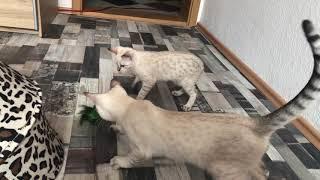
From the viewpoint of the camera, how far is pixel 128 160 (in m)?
1.26

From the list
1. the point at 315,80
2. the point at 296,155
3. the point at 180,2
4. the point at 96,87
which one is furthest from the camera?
the point at 180,2

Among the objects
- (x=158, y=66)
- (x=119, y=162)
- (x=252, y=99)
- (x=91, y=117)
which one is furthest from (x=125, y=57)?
(x=252, y=99)

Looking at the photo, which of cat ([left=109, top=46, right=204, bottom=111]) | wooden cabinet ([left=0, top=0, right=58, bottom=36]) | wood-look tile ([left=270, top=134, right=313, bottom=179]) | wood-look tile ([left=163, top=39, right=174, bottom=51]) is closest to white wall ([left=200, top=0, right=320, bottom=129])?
wood-look tile ([left=270, top=134, right=313, bottom=179])

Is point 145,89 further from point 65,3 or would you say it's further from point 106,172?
point 65,3

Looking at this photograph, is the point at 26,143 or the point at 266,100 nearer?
the point at 26,143

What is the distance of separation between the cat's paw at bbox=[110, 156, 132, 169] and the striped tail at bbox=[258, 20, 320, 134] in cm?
53

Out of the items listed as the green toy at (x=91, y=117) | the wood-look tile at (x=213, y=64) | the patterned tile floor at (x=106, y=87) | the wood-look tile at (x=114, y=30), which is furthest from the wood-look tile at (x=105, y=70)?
the wood-look tile at (x=213, y=64)

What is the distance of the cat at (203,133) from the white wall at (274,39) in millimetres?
796

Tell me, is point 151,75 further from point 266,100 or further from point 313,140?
point 313,140

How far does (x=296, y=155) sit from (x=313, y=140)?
0.20m

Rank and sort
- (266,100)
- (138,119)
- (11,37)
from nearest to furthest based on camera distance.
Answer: (138,119)
(266,100)
(11,37)

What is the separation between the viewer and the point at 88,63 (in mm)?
2160

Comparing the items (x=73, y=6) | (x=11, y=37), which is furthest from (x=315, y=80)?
(x=73, y=6)

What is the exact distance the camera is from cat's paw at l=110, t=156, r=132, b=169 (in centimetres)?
127
